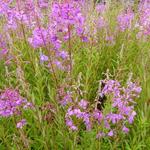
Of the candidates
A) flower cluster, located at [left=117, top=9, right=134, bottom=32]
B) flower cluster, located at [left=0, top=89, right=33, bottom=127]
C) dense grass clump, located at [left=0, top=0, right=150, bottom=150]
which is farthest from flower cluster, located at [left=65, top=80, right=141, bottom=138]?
flower cluster, located at [left=117, top=9, right=134, bottom=32]

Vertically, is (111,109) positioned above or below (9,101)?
below

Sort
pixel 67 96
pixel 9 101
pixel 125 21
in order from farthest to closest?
pixel 125 21 → pixel 67 96 → pixel 9 101

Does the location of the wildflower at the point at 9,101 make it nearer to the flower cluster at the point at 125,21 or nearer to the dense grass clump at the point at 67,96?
the dense grass clump at the point at 67,96

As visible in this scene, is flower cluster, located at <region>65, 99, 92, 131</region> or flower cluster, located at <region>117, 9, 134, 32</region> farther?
flower cluster, located at <region>117, 9, 134, 32</region>

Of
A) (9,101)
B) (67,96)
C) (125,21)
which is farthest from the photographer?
(125,21)

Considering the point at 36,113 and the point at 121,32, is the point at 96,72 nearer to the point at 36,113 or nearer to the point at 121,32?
the point at 121,32

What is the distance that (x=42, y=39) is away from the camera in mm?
3008

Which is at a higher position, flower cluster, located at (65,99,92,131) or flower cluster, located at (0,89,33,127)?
flower cluster, located at (0,89,33,127)

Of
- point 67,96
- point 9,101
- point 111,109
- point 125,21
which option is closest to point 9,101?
point 9,101

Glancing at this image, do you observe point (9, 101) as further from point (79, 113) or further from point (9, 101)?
point (79, 113)

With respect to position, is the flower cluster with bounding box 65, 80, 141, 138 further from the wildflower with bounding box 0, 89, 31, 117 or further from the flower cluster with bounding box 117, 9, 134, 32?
the flower cluster with bounding box 117, 9, 134, 32

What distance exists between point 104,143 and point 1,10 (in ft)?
6.12

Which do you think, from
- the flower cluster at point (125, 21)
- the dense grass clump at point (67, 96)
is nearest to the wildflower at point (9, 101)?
the dense grass clump at point (67, 96)

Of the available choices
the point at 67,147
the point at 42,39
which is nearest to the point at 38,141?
the point at 67,147
